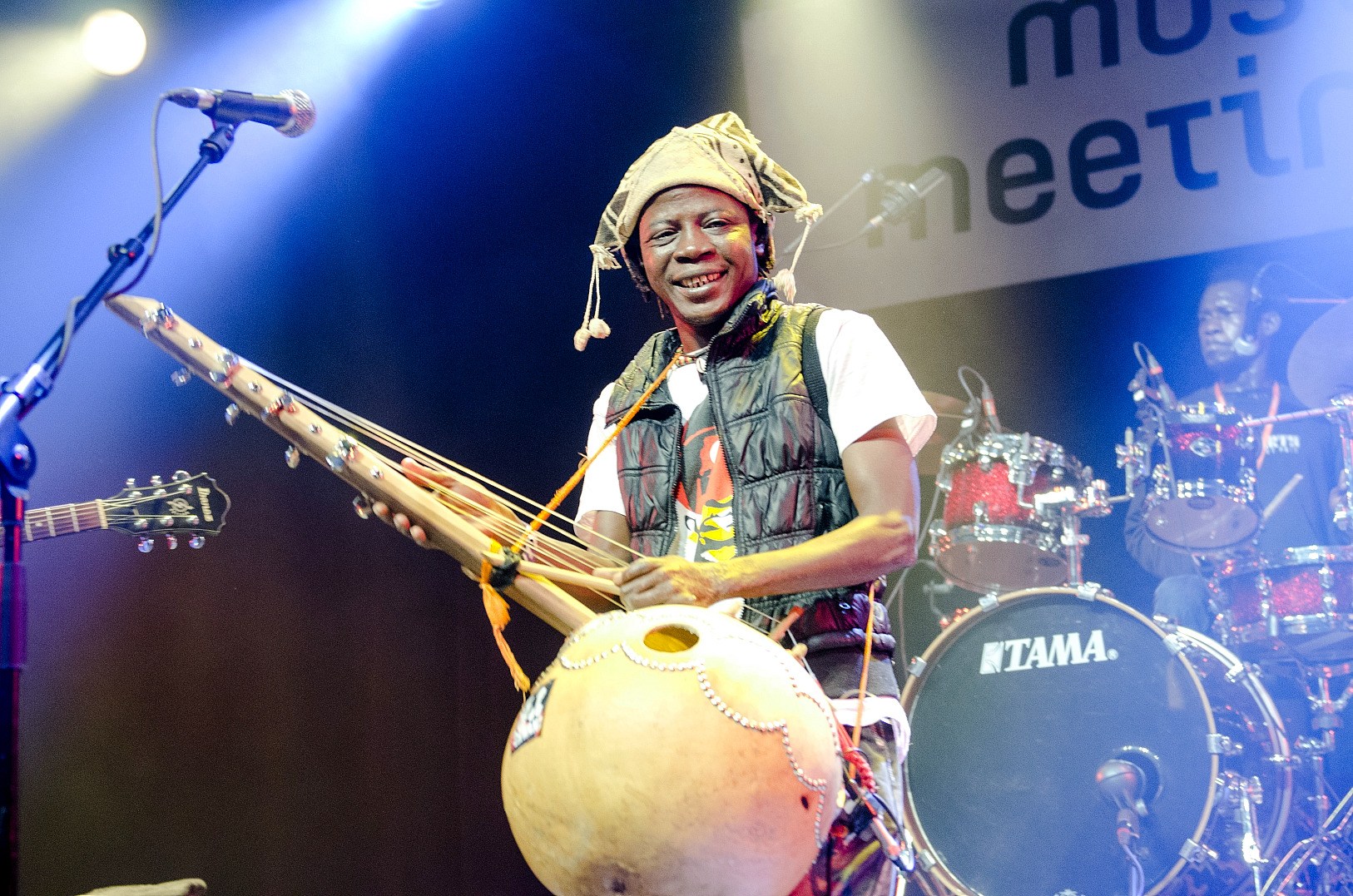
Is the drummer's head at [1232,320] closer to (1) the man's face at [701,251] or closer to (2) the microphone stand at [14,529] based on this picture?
(1) the man's face at [701,251]

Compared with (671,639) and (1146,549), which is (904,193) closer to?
(1146,549)

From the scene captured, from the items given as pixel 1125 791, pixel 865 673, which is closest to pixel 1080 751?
pixel 1125 791

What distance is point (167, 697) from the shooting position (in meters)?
4.30

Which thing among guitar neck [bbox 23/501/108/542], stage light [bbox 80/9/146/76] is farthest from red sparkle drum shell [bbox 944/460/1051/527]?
stage light [bbox 80/9/146/76]

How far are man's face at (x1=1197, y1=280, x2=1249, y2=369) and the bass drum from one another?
1.10m

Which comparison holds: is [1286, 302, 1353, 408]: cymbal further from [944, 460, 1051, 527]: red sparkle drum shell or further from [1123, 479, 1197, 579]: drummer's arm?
[944, 460, 1051, 527]: red sparkle drum shell

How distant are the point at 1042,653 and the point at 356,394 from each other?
3.10 m

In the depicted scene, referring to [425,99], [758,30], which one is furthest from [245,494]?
[758,30]

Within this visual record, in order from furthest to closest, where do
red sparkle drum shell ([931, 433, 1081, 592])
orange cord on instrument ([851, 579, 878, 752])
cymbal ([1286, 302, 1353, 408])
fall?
red sparkle drum shell ([931, 433, 1081, 592]) < cymbal ([1286, 302, 1353, 408]) < orange cord on instrument ([851, 579, 878, 752])

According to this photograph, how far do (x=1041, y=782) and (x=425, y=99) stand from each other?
13.1ft

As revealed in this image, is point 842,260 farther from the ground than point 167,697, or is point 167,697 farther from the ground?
point 842,260

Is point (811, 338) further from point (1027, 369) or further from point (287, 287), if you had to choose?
point (287, 287)

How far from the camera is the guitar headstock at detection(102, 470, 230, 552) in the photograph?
Answer: 12.2 ft

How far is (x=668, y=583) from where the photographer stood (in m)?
1.72
